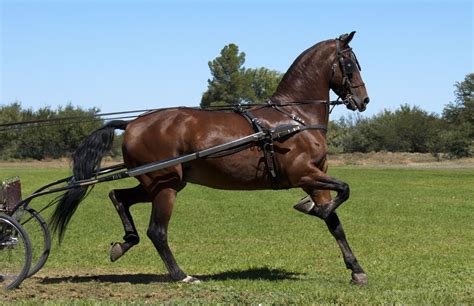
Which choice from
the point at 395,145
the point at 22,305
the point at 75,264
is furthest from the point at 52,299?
the point at 395,145

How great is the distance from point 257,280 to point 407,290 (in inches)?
81.5

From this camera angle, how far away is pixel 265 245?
47.9 ft

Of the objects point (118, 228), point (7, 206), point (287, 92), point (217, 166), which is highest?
point (287, 92)

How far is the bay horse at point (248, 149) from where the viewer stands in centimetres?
914

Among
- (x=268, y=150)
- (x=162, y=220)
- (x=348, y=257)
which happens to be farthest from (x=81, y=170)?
(x=348, y=257)

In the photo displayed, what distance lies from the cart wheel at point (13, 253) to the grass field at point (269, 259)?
270 mm

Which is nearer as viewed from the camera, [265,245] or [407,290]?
[407,290]

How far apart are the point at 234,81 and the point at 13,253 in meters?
97.6

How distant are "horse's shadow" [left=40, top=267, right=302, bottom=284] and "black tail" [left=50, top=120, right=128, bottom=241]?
684 mm

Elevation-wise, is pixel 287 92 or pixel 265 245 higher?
pixel 287 92

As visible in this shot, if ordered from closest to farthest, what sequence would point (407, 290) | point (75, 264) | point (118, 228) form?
point (407, 290) < point (75, 264) < point (118, 228)

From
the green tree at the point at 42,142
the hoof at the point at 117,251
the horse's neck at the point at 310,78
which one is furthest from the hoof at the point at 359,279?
the green tree at the point at 42,142

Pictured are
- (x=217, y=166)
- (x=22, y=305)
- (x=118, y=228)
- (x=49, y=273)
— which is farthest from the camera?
(x=118, y=228)

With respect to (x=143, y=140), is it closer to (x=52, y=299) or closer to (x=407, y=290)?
(x=52, y=299)
